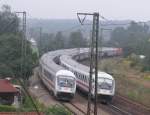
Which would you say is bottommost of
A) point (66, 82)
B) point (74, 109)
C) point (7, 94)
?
point (74, 109)

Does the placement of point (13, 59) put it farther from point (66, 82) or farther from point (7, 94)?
point (7, 94)

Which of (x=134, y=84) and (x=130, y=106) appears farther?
(x=134, y=84)

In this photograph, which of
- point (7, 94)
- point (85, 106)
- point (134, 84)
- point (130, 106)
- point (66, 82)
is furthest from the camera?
point (134, 84)

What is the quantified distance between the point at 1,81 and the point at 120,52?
6210 centimetres

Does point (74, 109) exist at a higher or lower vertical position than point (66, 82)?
lower

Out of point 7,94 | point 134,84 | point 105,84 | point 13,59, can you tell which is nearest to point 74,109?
point 105,84

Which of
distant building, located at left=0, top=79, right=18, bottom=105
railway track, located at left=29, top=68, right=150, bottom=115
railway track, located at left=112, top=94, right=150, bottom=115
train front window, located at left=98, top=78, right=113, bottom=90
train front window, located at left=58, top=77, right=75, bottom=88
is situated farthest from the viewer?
train front window, located at left=58, top=77, right=75, bottom=88

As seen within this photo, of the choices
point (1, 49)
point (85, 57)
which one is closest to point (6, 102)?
point (1, 49)

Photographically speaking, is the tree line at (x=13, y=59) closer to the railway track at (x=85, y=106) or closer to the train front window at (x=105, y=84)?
the railway track at (x=85, y=106)

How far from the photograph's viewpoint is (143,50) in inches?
A: 3568

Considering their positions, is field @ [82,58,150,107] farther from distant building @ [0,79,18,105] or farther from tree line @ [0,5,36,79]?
distant building @ [0,79,18,105]

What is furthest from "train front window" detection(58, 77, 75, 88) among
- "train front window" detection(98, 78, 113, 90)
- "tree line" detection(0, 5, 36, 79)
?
"tree line" detection(0, 5, 36, 79)

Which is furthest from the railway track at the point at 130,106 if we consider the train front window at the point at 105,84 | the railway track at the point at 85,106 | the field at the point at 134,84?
the train front window at the point at 105,84

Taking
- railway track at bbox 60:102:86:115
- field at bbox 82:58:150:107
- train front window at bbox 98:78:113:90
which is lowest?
field at bbox 82:58:150:107
